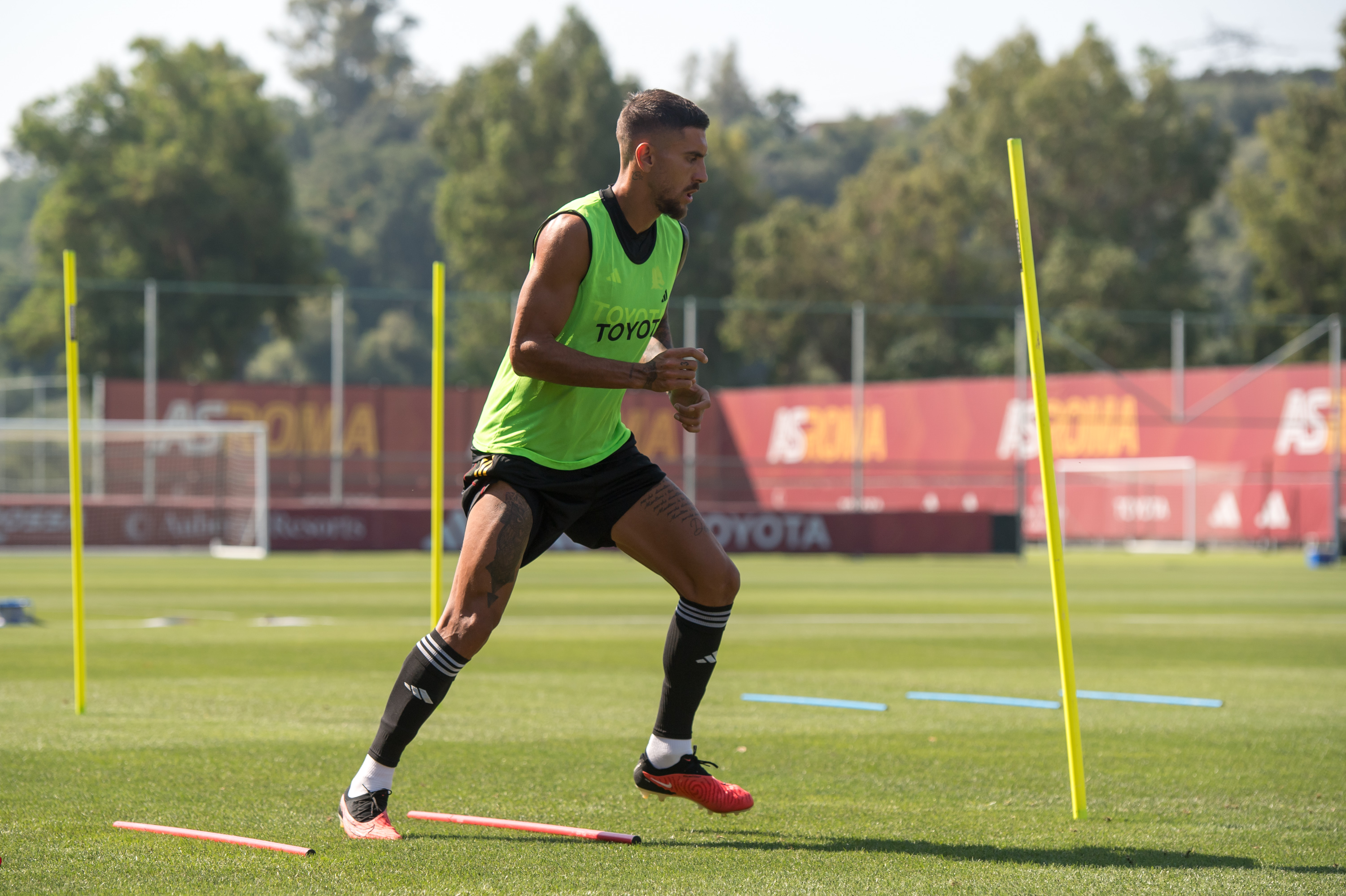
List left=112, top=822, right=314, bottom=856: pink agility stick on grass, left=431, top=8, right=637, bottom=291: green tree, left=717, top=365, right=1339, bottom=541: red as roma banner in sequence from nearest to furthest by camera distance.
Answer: left=112, top=822, right=314, bottom=856: pink agility stick on grass
left=717, top=365, right=1339, bottom=541: red as roma banner
left=431, top=8, right=637, bottom=291: green tree

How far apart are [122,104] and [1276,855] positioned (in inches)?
2321

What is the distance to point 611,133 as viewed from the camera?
6662 cm

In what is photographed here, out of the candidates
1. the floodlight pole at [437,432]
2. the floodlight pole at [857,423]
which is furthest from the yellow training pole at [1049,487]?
the floodlight pole at [857,423]

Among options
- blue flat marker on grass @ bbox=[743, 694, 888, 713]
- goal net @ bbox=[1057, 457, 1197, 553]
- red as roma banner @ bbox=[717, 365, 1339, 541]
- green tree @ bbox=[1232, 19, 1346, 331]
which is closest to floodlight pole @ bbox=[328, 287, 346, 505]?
red as roma banner @ bbox=[717, 365, 1339, 541]

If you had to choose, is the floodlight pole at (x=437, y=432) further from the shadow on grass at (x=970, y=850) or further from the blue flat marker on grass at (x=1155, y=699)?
the blue flat marker on grass at (x=1155, y=699)

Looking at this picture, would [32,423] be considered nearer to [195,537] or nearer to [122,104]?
[195,537]

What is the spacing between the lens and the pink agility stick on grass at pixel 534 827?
4.71 metres

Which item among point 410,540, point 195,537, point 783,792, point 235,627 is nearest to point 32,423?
point 195,537

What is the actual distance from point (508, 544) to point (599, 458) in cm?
45

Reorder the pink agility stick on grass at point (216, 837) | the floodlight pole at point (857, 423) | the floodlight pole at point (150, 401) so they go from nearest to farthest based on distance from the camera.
Answer: the pink agility stick on grass at point (216, 837) → the floodlight pole at point (150, 401) → the floodlight pole at point (857, 423)

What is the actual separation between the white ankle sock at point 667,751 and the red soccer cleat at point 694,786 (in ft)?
0.04

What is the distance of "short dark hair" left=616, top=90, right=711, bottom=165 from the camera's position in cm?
504

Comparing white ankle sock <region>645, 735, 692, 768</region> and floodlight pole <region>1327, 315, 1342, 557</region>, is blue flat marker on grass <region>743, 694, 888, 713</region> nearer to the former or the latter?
white ankle sock <region>645, 735, 692, 768</region>

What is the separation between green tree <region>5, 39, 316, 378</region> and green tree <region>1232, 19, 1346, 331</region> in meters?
33.0
